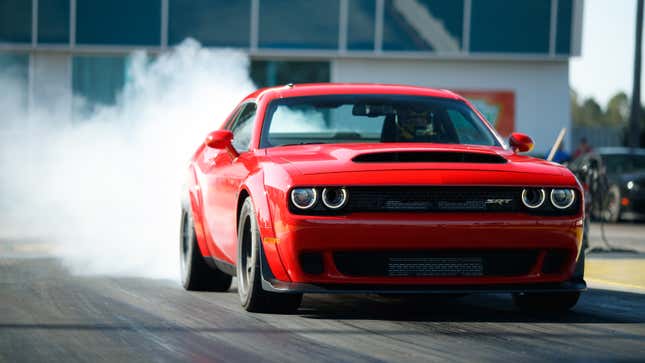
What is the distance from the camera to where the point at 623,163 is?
25578 mm

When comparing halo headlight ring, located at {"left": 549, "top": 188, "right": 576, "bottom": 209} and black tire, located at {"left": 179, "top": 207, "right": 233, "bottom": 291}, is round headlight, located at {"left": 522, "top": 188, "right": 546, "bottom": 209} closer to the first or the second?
halo headlight ring, located at {"left": 549, "top": 188, "right": 576, "bottom": 209}

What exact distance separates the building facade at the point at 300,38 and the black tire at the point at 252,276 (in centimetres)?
2398

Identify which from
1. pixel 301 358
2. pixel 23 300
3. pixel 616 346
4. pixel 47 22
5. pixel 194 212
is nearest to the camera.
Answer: pixel 301 358

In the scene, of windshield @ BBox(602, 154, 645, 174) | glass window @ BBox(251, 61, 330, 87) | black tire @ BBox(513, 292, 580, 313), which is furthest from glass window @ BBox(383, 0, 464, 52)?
black tire @ BBox(513, 292, 580, 313)

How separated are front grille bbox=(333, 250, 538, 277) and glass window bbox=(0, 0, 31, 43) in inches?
1018

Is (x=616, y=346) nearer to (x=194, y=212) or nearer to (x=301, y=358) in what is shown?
(x=301, y=358)

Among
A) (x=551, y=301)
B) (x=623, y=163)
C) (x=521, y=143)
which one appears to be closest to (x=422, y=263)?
(x=551, y=301)

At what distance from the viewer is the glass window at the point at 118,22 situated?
32375 mm

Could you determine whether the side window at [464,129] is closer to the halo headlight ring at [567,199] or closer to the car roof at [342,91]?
the car roof at [342,91]

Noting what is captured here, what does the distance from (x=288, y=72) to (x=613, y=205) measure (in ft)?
33.7

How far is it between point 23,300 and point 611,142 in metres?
A: 45.5

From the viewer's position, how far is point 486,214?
7.82m

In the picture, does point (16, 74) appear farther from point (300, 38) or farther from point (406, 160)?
point (406, 160)

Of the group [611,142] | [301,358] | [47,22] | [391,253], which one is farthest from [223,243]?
[611,142]
